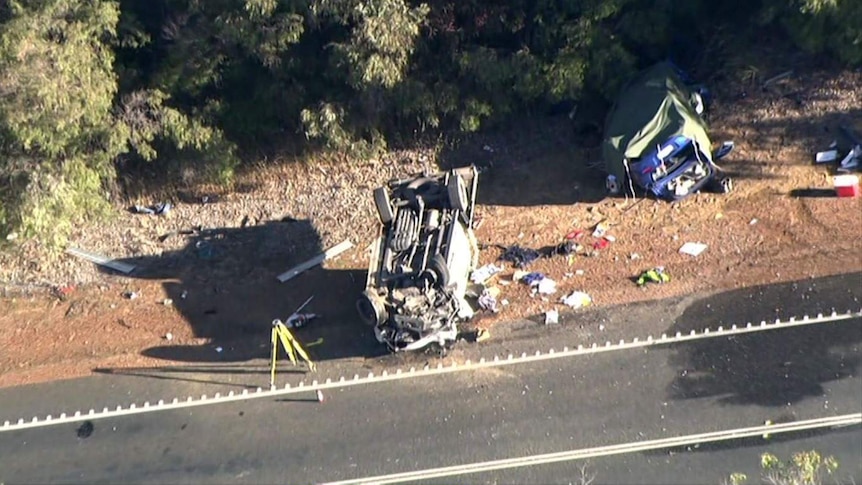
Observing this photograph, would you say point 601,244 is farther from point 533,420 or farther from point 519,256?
point 533,420

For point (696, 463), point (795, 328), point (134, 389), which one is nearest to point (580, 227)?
point (795, 328)

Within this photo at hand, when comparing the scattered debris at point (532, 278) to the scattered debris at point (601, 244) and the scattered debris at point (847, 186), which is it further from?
the scattered debris at point (847, 186)

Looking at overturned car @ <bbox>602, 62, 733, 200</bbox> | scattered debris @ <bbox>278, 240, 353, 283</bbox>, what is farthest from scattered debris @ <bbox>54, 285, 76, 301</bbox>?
overturned car @ <bbox>602, 62, 733, 200</bbox>

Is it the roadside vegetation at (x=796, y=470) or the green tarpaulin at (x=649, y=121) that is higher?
the green tarpaulin at (x=649, y=121)

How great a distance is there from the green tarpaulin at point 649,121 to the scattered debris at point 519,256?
2.11 meters

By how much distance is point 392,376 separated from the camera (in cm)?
1520

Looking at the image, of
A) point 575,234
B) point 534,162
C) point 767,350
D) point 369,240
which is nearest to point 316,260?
point 369,240

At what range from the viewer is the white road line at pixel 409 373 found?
48.3 feet

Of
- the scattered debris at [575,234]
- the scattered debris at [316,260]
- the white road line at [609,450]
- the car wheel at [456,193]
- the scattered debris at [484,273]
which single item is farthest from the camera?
the scattered debris at [316,260]

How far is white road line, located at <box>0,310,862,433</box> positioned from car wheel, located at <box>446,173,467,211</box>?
8.77ft

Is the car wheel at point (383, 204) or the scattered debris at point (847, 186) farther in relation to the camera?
the scattered debris at point (847, 186)

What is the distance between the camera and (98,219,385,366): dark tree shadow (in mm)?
16109

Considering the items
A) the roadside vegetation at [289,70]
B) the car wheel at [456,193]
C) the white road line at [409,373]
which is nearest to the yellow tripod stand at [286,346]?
the white road line at [409,373]

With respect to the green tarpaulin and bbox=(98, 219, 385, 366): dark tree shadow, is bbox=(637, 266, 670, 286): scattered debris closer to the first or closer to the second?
the green tarpaulin
